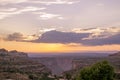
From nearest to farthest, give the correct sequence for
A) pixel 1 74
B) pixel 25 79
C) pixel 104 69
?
pixel 104 69
pixel 25 79
pixel 1 74

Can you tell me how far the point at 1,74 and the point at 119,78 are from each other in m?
60.5

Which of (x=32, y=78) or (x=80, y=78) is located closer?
(x=80, y=78)

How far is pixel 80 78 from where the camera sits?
70.1m

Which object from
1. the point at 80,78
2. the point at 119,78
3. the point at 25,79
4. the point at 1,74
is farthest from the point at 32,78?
the point at 80,78

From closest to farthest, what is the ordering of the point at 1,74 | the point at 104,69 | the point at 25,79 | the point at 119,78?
the point at 104,69 → the point at 119,78 → the point at 25,79 → the point at 1,74

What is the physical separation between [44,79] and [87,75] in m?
81.9

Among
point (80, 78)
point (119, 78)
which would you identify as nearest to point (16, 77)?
point (119, 78)

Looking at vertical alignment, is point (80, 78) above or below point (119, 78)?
above

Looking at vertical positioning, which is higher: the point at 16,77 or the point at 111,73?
the point at 111,73

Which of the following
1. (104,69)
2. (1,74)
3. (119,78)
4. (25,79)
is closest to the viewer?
(104,69)

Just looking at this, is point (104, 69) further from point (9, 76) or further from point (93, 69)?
point (9, 76)

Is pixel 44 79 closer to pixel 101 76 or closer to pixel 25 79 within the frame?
pixel 25 79

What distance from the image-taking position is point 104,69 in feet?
221

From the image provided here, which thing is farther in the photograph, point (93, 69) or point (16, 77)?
point (16, 77)
